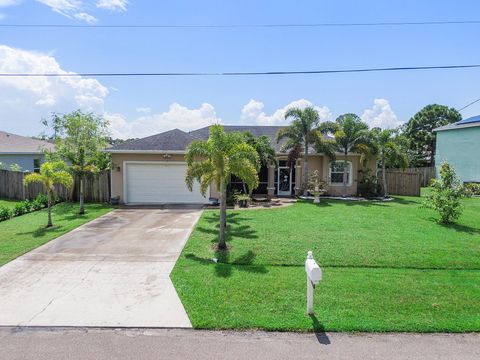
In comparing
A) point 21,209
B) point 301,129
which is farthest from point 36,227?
point 301,129

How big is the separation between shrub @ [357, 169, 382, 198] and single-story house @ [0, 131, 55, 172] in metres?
20.3

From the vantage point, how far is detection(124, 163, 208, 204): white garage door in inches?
689

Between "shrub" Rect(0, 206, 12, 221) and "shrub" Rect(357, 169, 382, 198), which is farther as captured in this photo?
"shrub" Rect(357, 169, 382, 198)

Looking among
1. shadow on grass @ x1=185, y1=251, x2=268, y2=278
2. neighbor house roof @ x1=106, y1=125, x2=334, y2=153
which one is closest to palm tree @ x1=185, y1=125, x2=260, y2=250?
shadow on grass @ x1=185, y1=251, x2=268, y2=278

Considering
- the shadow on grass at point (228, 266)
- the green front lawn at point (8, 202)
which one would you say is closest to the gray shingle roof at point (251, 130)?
the green front lawn at point (8, 202)

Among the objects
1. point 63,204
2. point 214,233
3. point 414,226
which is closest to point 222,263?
point 214,233

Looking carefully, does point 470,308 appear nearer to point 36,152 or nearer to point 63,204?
point 63,204

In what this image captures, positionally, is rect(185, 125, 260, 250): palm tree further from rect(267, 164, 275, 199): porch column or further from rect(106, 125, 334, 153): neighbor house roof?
rect(267, 164, 275, 199): porch column

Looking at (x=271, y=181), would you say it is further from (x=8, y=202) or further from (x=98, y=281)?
(x=98, y=281)

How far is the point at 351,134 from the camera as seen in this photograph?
63.7ft

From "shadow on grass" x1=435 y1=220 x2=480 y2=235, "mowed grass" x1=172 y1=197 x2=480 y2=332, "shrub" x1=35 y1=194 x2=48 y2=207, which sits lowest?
"mowed grass" x1=172 y1=197 x2=480 y2=332

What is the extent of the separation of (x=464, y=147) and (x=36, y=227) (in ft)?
92.5

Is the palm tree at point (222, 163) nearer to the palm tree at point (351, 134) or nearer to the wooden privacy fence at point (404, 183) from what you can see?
the palm tree at point (351, 134)

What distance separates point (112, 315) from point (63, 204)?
1318cm
